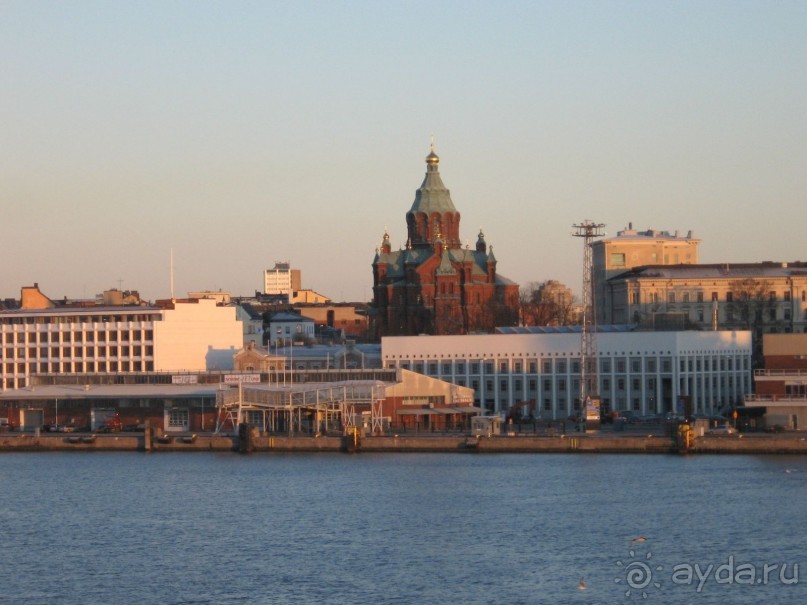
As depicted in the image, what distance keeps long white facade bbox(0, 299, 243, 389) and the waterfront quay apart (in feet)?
45.6

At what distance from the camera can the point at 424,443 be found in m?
95.2

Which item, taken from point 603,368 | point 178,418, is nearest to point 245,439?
point 178,418

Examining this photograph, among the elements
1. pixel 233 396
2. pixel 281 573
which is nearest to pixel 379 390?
pixel 233 396

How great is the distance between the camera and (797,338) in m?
101

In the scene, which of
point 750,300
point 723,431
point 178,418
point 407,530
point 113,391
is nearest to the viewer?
point 407,530

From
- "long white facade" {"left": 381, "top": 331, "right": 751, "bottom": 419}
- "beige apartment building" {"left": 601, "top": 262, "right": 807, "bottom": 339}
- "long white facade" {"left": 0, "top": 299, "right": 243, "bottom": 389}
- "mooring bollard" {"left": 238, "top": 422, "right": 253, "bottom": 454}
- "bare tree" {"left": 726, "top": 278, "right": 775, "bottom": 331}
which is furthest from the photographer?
"beige apartment building" {"left": 601, "top": 262, "right": 807, "bottom": 339}

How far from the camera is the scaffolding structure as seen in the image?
10138cm

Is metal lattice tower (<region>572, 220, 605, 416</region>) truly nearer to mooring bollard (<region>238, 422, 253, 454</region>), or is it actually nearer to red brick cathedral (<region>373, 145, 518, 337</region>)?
mooring bollard (<region>238, 422, 253, 454</region>)

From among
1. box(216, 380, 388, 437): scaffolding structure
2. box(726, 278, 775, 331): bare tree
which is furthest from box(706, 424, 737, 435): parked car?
box(726, 278, 775, 331): bare tree

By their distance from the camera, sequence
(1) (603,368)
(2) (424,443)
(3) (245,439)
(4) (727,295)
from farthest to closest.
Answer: (4) (727,295) → (1) (603,368) → (3) (245,439) → (2) (424,443)

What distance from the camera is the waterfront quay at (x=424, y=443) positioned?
90.7 m

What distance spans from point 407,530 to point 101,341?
188 ft

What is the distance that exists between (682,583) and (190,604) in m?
15.4

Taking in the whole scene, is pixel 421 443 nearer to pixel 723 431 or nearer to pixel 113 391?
pixel 723 431
